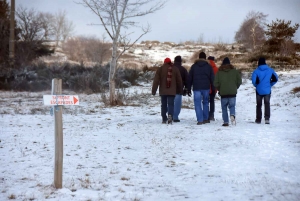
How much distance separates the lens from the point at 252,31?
47188mm

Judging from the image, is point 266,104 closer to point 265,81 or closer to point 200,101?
point 265,81

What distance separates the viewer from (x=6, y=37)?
24.2 metres

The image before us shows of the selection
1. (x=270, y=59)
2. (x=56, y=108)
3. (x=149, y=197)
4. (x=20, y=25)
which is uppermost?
(x=20, y=25)

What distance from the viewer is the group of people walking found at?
872 centimetres

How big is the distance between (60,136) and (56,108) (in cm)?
37

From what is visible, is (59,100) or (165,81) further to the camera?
(165,81)

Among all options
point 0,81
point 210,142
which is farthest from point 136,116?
point 0,81

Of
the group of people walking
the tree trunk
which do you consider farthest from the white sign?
the tree trunk

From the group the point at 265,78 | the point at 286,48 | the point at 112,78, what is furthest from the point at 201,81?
the point at 286,48

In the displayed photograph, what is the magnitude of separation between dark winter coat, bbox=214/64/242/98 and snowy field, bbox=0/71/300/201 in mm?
951

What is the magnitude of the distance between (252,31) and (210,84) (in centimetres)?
4137

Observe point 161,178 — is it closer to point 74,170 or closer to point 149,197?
point 149,197

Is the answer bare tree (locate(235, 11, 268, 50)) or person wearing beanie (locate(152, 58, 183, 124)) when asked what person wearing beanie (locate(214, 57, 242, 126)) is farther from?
bare tree (locate(235, 11, 268, 50))

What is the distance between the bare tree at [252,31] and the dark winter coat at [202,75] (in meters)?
39.4
